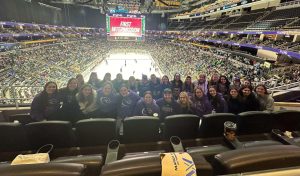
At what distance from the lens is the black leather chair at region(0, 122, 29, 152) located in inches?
87.4

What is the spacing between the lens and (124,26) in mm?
22766

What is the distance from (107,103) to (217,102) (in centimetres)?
211

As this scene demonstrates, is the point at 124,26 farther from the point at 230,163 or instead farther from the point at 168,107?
the point at 230,163

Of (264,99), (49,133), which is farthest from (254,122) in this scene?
(49,133)

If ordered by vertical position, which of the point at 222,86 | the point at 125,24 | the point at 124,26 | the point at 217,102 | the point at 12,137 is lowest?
the point at 12,137

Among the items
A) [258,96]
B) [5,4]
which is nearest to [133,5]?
[5,4]

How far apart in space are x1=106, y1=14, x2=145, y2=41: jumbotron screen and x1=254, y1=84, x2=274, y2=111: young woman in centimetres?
2071

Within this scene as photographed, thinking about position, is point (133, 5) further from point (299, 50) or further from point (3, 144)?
point (3, 144)

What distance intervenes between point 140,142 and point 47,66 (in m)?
18.6

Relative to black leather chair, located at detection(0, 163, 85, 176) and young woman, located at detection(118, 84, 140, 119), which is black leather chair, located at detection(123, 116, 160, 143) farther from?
black leather chair, located at detection(0, 163, 85, 176)

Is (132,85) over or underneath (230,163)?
underneath

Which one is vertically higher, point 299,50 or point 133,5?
point 133,5

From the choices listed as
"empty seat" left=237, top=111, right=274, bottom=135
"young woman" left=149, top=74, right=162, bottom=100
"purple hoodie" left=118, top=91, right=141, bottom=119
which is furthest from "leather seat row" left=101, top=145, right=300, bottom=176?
"young woman" left=149, top=74, right=162, bottom=100

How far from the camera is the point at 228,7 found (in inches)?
935
